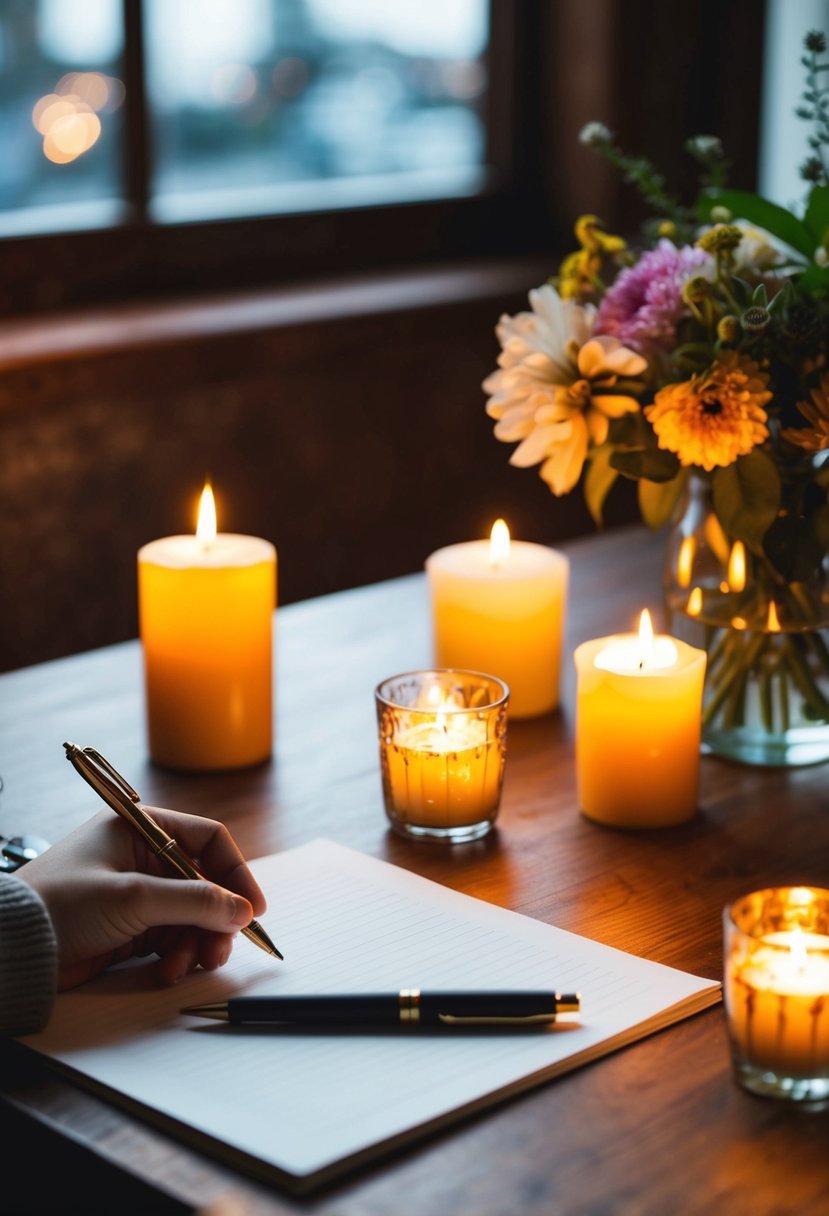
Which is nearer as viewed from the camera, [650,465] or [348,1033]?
[348,1033]

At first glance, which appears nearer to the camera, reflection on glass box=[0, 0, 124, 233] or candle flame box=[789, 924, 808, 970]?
candle flame box=[789, 924, 808, 970]

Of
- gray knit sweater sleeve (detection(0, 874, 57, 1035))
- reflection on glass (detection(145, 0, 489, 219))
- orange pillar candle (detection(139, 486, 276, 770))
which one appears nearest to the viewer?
gray knit sweater sleeve (detection(0, 874, 57, 1035))

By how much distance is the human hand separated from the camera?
Answer: 32.2 inches

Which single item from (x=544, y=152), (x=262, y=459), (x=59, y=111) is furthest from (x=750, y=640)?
(x=544, y=152)

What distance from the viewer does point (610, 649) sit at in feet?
3.59

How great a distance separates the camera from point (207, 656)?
1135mm

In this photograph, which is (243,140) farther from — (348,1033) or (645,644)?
(348,1033)

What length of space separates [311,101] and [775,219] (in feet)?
5.49

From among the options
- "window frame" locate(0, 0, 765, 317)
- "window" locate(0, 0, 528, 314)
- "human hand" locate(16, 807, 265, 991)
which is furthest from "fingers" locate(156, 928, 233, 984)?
"window frame" locate(0, 0, 765, 317)

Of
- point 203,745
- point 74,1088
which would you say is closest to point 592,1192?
point 74,1088

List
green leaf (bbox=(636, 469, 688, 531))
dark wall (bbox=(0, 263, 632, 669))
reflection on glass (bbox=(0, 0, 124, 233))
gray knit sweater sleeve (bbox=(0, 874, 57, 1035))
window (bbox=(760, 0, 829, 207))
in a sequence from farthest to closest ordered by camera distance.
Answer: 1. window (bbox=(760, 0, 829, 207))
2. reflection on glass (bbox=(0, 0, 124, 233))
3. dark wall (bbox=(0, 263, 632, 669))
4. green leaf (bbox=(636, 469, 688, 531))
5. gray knit sweater sleeve (bbox=(0, 874, 57, 1035))

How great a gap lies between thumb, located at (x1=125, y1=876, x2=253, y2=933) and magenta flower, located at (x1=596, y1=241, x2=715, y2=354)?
0.51 m

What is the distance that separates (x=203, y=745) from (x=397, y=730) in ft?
0.55

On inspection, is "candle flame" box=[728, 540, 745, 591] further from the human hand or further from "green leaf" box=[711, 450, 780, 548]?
the human hand
